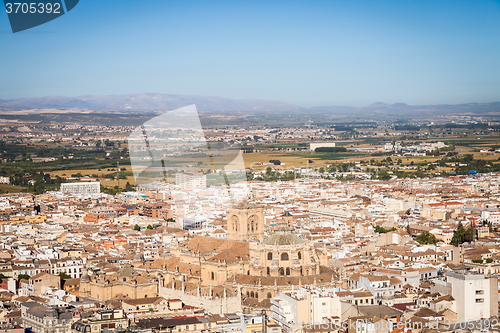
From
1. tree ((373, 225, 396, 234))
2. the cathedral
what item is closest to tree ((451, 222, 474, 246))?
tree ((373, 225, 396, 234))

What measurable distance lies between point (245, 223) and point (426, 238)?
987cm

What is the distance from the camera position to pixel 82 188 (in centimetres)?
5131

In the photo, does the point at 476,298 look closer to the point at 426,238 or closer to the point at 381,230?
the point at 426,238

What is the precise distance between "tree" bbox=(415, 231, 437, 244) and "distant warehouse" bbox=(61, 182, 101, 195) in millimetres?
26416

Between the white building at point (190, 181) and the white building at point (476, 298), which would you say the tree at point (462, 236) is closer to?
the white building at point (476, 298)

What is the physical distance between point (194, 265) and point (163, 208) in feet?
58.7

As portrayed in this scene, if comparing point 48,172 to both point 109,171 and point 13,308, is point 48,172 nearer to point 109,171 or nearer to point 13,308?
point 109,171

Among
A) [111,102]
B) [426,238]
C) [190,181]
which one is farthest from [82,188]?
[111,102]

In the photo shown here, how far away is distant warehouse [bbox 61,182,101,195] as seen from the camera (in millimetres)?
50844

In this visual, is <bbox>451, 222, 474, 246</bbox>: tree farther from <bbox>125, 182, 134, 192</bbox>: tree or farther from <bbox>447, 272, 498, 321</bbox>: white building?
<bbox>125, 182, 134, 192</bbox>: tree

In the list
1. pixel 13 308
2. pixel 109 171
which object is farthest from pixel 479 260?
pixel 109 171

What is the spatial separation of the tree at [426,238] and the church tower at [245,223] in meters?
8.83

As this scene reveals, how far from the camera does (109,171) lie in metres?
61.8

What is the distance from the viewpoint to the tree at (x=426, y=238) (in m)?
30.2
